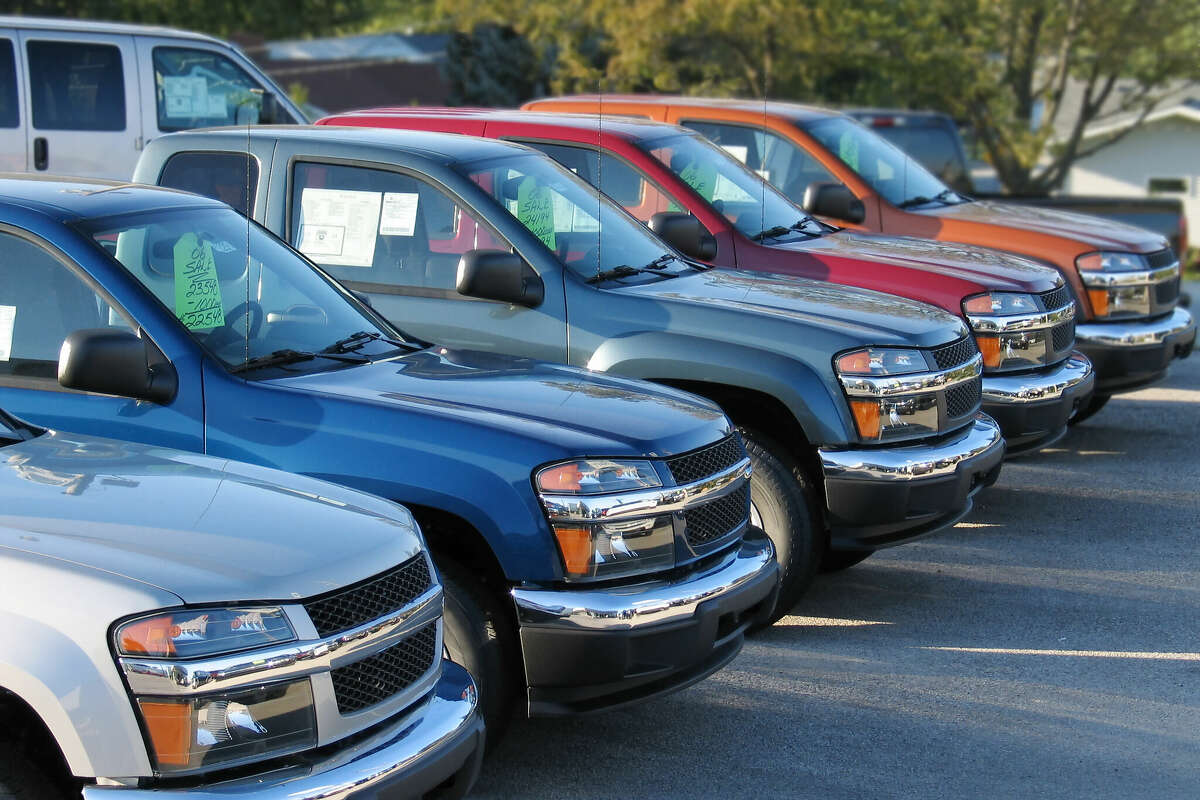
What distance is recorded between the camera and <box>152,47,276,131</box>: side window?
11008mm

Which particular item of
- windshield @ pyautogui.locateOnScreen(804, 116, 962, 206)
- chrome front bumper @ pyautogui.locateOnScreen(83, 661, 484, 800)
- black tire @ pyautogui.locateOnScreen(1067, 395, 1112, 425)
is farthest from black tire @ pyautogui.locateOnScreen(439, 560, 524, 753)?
black tire @ pyautogui.locateOnScreen(1067, 395, 1112, 425)

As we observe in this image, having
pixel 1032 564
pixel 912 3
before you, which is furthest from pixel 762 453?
pixel 912 3

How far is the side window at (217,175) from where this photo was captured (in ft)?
22.8

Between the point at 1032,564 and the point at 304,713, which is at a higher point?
the point at 304,713

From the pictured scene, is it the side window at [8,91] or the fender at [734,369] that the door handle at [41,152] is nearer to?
the side window at [8,91]

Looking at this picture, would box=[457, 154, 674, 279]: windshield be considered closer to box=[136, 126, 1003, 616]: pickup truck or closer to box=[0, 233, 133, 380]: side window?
box=[136, 126, 1003, 616]: pickup truck

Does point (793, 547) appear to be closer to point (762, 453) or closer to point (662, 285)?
point (762, 453)

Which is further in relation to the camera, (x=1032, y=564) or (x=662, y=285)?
(x=1032, y=564)

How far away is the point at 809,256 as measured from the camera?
328 inches

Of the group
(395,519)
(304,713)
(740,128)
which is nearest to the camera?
(304,713)

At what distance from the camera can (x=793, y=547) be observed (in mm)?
6188

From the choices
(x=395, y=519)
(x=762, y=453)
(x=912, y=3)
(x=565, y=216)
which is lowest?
(x=762, y=453)

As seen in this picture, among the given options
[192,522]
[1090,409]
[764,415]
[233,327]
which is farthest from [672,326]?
[1090,409]

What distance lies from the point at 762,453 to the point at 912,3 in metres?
22.0
